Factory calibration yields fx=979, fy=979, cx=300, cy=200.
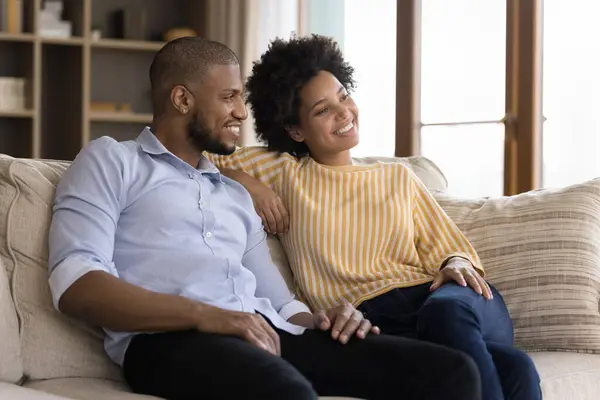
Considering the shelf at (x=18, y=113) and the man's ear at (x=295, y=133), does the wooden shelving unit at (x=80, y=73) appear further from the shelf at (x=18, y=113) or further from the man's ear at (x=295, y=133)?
the man's ear at (x=295, y=133)

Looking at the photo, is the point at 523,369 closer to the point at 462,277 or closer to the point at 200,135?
the point at 462,277

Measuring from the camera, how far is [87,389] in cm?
182

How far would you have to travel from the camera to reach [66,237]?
1812 mm

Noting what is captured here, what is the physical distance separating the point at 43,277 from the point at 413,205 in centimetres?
88

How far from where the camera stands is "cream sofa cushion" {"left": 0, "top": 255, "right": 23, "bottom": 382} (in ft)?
5.92

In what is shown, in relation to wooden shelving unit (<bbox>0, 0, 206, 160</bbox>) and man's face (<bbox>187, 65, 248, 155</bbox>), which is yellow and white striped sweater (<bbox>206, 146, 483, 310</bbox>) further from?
wooden shelving unit (<bbox>0, 0, 206, 160</bbox>)

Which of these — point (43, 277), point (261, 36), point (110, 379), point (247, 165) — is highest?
point (261, 36)

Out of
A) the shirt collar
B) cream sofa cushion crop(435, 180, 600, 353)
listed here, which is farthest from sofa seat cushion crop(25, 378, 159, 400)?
cream sofa cushion crop(435, 180, 600, 353)

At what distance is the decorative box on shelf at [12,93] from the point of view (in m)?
5.44

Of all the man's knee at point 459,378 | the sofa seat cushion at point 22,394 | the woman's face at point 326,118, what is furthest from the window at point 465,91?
the sofa seat cushion at point 22,394

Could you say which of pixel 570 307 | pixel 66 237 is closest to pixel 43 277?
pixel 66 237

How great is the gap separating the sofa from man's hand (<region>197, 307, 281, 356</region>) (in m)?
0.17

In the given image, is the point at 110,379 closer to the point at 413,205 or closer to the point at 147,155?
the point at 147,155

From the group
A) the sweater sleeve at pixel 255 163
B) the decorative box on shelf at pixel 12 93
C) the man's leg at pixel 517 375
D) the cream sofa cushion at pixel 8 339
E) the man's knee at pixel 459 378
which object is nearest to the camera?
the man's knee at pixel 459 378
